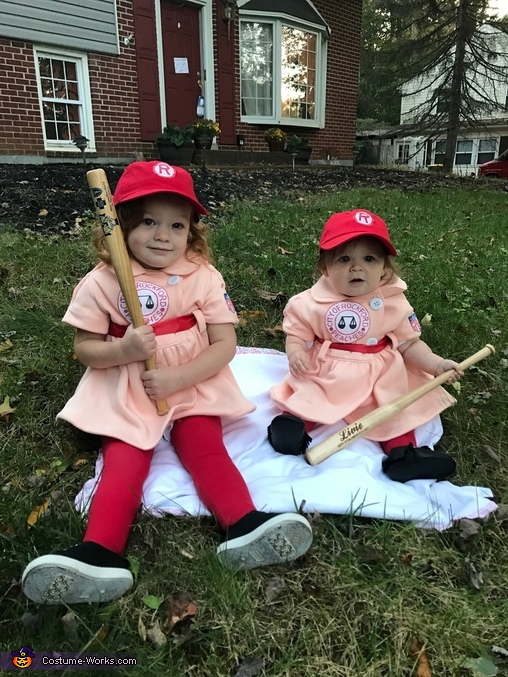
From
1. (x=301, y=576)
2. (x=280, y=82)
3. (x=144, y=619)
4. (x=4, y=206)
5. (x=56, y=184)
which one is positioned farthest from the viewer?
(x=280, y=82)

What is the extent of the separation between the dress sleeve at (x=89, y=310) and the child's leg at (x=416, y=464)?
1.27 m

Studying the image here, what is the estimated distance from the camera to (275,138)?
12.8m

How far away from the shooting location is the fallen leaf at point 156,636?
148 centimetres

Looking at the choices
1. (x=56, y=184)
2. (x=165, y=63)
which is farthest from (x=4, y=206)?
(x=165, y=63)

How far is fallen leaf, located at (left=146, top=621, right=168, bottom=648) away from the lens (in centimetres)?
148

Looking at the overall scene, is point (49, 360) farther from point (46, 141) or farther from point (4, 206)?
point (46, 141)

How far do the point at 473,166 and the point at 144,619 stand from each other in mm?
34217

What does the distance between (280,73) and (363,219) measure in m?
12.3

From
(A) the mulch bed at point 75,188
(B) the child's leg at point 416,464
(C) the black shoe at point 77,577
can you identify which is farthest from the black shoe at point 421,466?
(A) the mulch bed at point 75,188

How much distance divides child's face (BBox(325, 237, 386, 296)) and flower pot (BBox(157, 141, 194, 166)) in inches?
330

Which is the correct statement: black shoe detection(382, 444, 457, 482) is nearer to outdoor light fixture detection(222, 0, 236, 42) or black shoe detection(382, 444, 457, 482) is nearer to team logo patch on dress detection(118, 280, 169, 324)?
team logo patch on dress detection(118, 280, 169, 324)

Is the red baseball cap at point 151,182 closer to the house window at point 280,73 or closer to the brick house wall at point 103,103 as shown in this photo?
the brick house wall at point 103,103

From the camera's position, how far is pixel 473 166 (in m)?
31.4

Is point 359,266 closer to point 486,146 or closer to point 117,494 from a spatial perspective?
point 117,494
